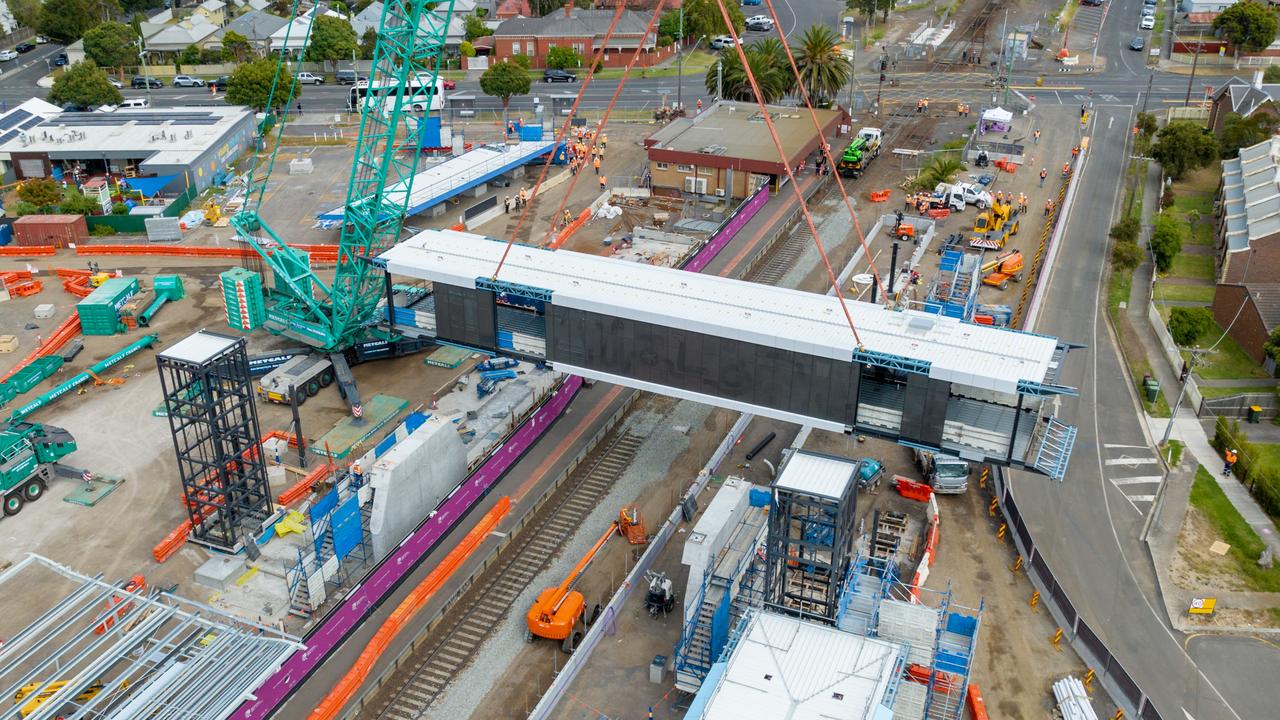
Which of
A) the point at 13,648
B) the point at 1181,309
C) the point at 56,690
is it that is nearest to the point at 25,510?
the point at 13,648

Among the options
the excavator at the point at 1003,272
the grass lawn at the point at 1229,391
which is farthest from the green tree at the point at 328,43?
the grass lawn at the point at 1229,391

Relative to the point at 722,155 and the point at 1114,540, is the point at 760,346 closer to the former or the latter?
the point at 1114,540

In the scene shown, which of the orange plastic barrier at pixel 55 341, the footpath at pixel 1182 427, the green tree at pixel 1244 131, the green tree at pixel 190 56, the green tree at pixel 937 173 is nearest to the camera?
the footpath at pixel 1182 427

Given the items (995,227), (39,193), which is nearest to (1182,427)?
(995,227)

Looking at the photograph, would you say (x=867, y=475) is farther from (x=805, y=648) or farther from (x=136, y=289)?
(x=136, y=289)

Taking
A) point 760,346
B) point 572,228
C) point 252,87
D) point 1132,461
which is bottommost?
point 1132,461

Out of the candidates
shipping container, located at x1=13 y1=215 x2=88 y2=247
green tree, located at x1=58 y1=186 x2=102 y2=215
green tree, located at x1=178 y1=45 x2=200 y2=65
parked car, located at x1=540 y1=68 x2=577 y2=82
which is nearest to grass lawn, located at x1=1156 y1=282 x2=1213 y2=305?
parked car, located at x1=540 y1=68 x2=577 y2=82

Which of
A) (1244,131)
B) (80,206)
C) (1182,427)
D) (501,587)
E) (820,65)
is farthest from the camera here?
(820,65)

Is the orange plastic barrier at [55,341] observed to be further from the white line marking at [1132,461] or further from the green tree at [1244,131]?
the green tree at [1244,131]
